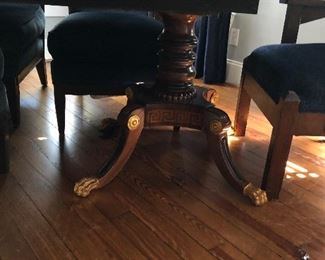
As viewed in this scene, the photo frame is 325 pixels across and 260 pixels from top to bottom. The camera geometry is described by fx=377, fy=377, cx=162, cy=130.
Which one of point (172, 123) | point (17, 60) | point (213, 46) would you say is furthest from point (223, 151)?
point (213, 46)

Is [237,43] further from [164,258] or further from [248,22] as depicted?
[164,258]

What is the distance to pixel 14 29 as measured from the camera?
58.9 inches

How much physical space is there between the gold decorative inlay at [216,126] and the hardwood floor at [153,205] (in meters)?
0.21

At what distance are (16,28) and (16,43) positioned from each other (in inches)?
2.3

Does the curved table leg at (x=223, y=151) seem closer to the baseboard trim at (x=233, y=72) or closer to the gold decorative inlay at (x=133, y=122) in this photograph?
the gold decorative inlay at (x=133, y=122)

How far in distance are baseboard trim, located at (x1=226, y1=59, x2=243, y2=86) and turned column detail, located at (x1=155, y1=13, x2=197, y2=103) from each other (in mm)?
1257

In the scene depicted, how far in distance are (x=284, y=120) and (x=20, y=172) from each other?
2.94 ft

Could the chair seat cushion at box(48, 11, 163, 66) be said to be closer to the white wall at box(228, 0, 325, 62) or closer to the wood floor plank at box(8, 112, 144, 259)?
the wood floor plank at box(8, 112, 144, 259)

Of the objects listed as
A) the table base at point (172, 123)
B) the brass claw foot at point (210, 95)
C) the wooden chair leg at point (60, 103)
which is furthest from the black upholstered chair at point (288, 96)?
the wooden chair leg at point (60, 103)

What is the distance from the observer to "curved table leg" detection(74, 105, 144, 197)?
1208 mm

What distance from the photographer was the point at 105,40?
1479mm

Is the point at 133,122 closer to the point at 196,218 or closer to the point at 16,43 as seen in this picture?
the point at 196,218

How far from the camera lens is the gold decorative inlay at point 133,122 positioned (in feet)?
4.00

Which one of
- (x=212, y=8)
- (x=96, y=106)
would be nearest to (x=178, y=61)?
(x=212, y=8)
